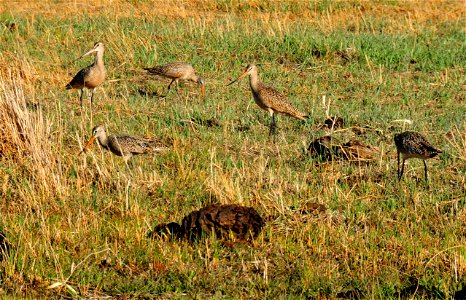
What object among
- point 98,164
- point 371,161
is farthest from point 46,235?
point 371,161

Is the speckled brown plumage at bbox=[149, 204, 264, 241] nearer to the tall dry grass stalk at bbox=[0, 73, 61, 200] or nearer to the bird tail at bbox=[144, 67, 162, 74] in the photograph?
the tall dry grass stalk at bbox=[0, 73, 61, 200]

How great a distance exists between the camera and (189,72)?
46.0 feet

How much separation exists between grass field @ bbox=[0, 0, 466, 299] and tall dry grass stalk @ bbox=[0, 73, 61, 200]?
0.9 inches

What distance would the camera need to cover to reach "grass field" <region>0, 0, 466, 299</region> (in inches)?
279

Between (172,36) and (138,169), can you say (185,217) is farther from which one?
(172,36)

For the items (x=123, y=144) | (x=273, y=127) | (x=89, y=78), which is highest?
(x=89, y=78)

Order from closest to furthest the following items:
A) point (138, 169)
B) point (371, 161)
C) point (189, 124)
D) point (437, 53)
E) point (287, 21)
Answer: point (138, 169)
point (371, 161)
point (189, 124)
point (437, 53)
point (287, 21)

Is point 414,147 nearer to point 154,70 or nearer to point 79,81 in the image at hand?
point 79,81

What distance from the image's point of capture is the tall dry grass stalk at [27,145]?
8.75 m

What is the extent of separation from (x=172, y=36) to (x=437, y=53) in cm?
457

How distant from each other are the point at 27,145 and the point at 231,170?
2065mm

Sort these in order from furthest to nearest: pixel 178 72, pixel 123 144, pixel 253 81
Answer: pixel 178 72 < pixel 253 81 < pixel 123 144

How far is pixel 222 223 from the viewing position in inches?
300

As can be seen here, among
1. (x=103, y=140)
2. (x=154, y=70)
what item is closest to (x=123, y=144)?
(x=103, y=140)
